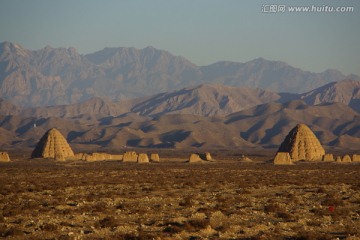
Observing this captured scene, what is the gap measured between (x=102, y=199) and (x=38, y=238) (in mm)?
11791

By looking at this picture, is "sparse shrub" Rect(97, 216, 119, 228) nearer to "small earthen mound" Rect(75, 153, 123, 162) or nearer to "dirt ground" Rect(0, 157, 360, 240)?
"dirt ground" Rect(0, 157, 360, 240)

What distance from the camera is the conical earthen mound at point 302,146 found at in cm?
9112

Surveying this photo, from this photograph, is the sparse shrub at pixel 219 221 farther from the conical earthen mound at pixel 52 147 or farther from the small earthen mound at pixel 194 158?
the conical earthen mound at pixel 52 147

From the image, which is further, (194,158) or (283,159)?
(194,158)

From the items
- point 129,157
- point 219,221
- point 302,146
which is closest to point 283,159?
point 302,146

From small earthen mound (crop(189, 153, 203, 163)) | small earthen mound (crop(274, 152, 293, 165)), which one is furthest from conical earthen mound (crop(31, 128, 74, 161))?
small earthen mound (crop(274, 152, 293, 165))

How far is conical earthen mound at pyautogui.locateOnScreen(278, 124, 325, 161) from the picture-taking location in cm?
9112

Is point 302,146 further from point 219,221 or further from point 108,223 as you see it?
point 108,223

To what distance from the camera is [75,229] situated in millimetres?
24406

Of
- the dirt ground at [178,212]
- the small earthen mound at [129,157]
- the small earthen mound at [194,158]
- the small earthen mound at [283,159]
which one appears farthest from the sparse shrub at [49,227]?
the small earthen mound at [129,157]

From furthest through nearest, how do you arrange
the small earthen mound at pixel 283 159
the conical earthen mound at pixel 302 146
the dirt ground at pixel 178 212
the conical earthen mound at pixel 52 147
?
the conical earthen mound at pixel 52 147 → the conical earthen mound at pixel 302 146 → the small earthen mound at pixel 283 159 → the dirt ground at pixel 178 212

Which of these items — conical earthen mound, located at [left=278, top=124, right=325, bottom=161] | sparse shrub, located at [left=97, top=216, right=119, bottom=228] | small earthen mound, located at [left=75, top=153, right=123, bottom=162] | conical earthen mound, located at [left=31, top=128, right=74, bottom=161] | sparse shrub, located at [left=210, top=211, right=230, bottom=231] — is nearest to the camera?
sparse shrub, located at [left=210, top=211, right=230, bottom=231]

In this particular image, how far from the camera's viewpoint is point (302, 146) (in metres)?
91.9

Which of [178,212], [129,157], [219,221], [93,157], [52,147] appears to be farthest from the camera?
[52,147]
